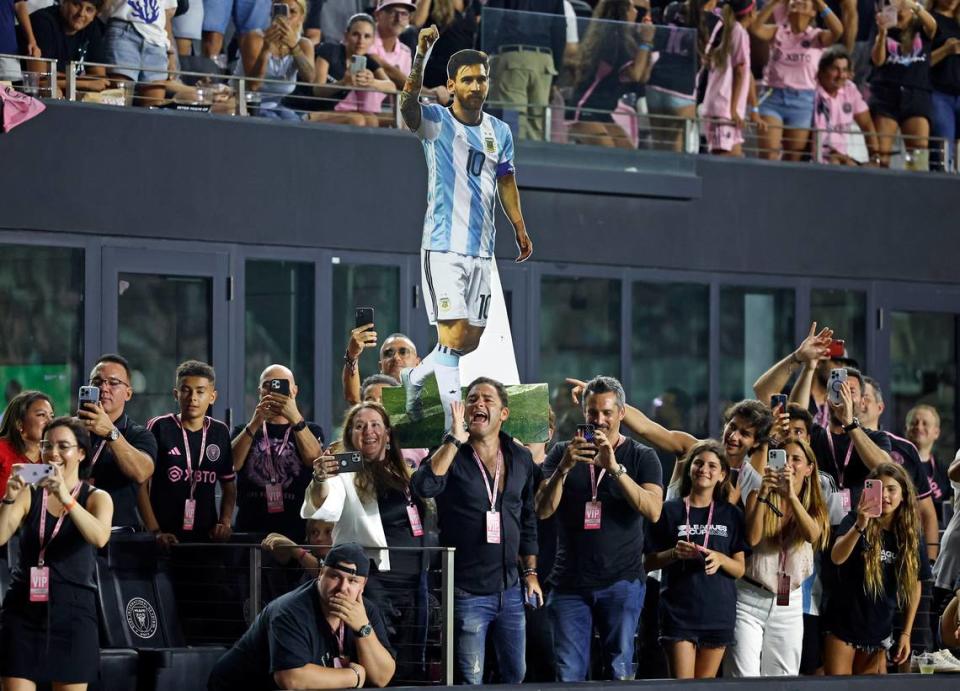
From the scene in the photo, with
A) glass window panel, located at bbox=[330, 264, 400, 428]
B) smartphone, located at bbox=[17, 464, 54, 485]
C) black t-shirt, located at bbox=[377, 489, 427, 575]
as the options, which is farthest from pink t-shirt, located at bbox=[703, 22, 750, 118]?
smartphone, located at bbox=[17, 464, 54, 485]

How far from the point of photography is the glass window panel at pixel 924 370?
15711mm

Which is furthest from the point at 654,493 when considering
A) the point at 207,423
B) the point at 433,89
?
the point at 433,89

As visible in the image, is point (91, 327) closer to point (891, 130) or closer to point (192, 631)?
point (192, 631)

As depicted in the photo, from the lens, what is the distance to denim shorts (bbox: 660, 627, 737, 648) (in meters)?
9.56

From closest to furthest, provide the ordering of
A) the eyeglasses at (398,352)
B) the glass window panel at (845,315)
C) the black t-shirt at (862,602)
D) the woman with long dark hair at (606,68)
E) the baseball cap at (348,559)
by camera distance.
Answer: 1. the baseball cap at (348,559)
2. the black t-shirt at (862,602)
3. the eyeglasses at (398,352)
4. the woman with long dark hair at (606,68)
5. the glass window panel at (845,315)

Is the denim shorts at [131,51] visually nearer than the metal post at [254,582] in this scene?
No

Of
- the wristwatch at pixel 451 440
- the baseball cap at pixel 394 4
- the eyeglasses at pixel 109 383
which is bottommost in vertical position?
the wristwatch at pixel 451 440

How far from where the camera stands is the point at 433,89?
43.3 ft

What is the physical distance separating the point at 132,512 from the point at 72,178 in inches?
137

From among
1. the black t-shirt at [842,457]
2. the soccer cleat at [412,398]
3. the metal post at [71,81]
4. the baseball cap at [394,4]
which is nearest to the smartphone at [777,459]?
the black t-shirt at [842,457]

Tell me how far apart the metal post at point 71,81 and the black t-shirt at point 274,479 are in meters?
3.31

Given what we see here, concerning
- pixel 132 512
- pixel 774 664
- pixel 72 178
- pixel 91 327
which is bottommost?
pixel 774 664

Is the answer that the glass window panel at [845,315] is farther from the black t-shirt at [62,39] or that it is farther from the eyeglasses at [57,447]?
the eyeglasses at [57,447]

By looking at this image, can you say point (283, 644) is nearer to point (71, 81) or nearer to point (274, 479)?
point (274, 479)
